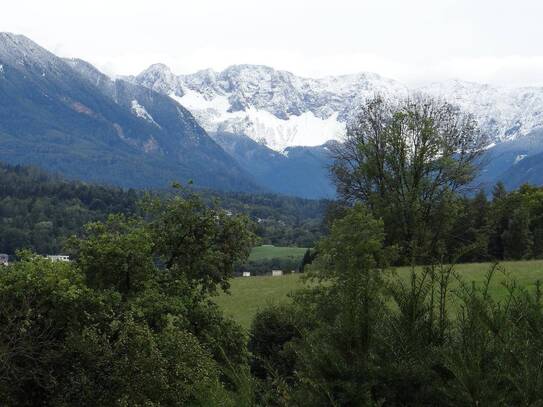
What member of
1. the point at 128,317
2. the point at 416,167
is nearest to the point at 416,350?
the point at 128,317

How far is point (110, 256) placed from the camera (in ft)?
70.9

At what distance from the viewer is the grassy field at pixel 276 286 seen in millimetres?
33594

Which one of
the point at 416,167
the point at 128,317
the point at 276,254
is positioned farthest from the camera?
the point at 276,254

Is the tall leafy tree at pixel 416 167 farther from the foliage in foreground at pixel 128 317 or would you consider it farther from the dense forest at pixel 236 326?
the foliage in foreground at pixel 128 317

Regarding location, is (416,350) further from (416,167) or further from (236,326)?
(416,167)

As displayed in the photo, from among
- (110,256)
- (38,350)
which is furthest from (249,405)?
(110,256)

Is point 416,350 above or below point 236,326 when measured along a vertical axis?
above

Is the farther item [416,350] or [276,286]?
[276,286]

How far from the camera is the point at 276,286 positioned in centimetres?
4566

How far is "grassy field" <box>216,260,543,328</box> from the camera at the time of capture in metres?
33.6

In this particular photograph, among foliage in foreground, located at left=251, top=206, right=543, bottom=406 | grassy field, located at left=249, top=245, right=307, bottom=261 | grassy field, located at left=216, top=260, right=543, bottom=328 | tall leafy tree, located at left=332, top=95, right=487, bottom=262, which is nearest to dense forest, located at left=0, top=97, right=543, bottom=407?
foliage in foreground, located at left=251, top=206, right=543, bottom=406

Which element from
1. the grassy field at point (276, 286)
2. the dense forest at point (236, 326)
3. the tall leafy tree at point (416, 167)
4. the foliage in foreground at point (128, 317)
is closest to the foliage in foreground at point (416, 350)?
the dense forest at point (236, 326)

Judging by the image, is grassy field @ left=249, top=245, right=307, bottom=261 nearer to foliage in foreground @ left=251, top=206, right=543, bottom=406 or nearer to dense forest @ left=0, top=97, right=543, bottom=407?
dense forest @ left=0, top=97, right=543, bottom=407

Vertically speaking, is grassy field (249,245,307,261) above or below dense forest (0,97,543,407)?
below
